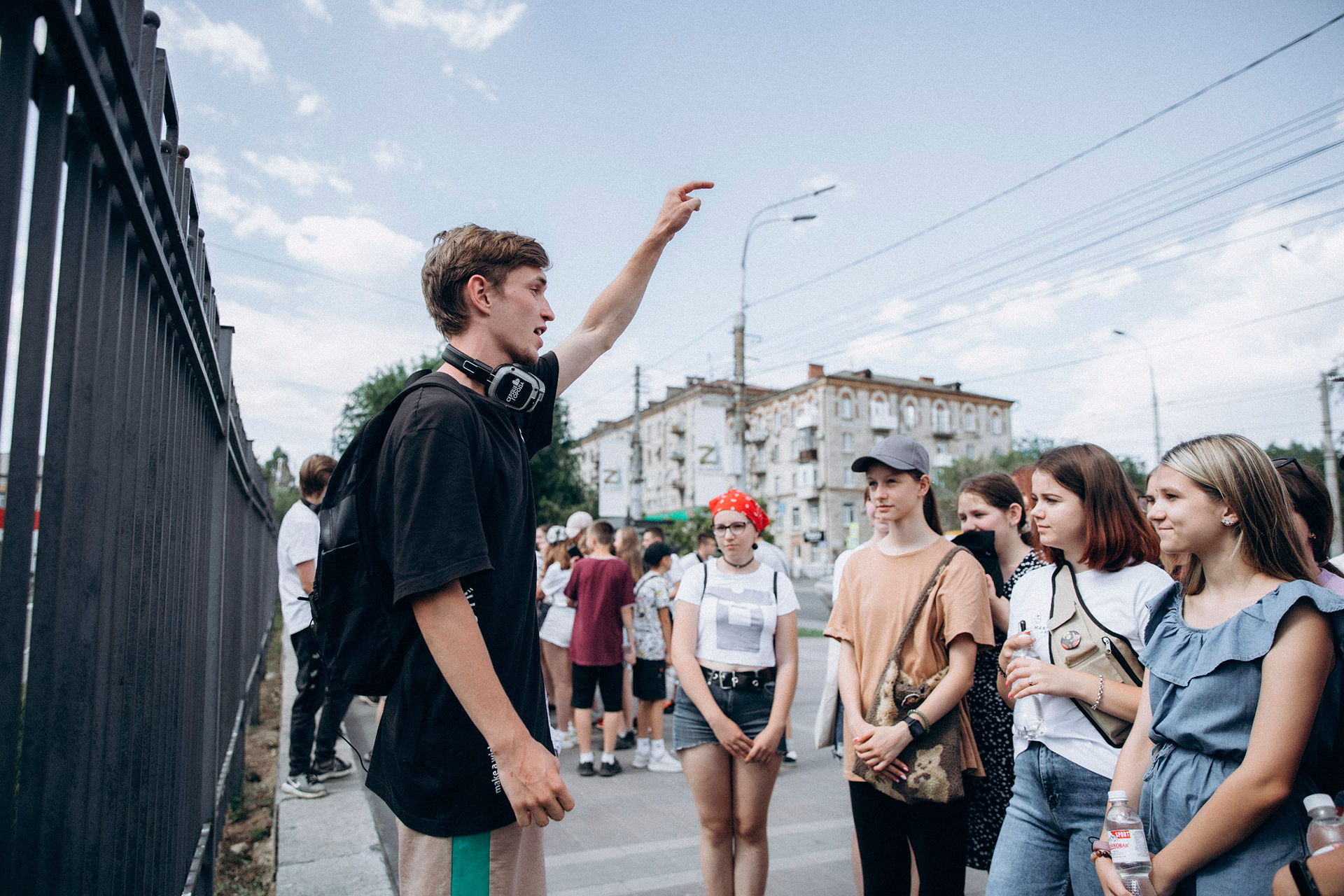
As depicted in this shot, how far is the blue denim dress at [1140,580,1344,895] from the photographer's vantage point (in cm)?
189

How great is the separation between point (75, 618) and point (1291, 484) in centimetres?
366

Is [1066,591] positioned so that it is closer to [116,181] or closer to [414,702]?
[414,702]

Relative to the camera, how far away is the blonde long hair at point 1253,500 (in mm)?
2064

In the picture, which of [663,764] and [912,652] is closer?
[912,652]

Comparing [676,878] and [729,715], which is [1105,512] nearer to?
[729,715]

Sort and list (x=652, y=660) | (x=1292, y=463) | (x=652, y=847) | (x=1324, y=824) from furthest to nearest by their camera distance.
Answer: (x=652, y=660), (x=652, y=847), (x=1292, y=463), (x=1324, y=824)

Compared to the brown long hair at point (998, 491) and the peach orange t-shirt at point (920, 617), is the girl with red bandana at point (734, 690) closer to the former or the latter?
the peach orange t-shirt at point (920, 617)

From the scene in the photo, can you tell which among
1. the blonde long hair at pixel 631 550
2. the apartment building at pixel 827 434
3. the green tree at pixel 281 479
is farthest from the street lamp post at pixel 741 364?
the apartment building at pixel 827 434

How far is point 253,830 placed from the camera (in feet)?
17.1

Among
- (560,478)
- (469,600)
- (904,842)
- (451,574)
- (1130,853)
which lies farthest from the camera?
(560,478)

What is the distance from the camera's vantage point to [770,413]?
65875mm

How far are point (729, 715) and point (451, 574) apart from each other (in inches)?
95.7

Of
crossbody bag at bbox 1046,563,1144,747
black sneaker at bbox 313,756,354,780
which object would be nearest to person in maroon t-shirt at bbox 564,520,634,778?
black sneaker at bbox 313,756,354,780

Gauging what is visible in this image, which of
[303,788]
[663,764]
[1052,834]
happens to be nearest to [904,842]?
[1052,834]
